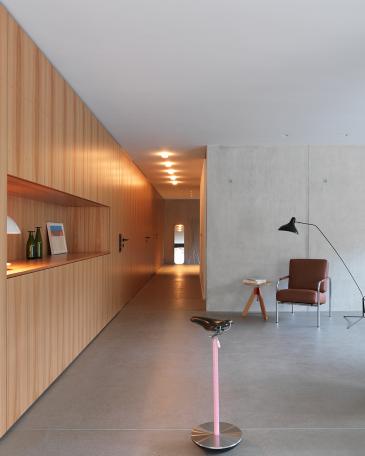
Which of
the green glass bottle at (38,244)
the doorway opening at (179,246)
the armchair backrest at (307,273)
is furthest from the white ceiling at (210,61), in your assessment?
the doorway opening at (179,246)

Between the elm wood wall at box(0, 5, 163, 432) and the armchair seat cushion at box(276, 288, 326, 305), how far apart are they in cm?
246

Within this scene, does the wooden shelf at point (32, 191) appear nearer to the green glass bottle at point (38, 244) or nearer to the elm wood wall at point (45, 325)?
the green glass bottle at point (38, 244)

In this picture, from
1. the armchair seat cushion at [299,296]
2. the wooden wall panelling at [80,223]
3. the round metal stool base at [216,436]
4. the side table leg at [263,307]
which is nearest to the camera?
the round metal stool base at [216,436]

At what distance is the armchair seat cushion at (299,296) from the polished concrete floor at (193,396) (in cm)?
47

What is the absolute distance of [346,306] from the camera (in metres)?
6.85

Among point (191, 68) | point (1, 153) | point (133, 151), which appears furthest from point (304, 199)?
point (1, 153)

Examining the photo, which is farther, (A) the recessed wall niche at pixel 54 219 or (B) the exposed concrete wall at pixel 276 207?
(B) the exposed concrete wall at pixel 276 207

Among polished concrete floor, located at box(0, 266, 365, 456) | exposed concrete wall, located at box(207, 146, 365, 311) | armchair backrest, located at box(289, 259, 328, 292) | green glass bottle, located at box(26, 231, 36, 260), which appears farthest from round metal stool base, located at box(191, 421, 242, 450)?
exposed concrete wall, located at box(207, 146, 365, 311)

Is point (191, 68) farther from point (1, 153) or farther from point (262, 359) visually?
point (262, 359)

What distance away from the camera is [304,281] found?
21.1 feet

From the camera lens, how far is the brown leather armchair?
5941mm

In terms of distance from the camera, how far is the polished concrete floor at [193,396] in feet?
8.48

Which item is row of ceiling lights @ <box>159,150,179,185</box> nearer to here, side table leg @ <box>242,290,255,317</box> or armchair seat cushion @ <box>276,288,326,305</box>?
side table leg @ <box>242,290,255,317</box>

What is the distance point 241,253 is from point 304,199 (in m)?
1.36
